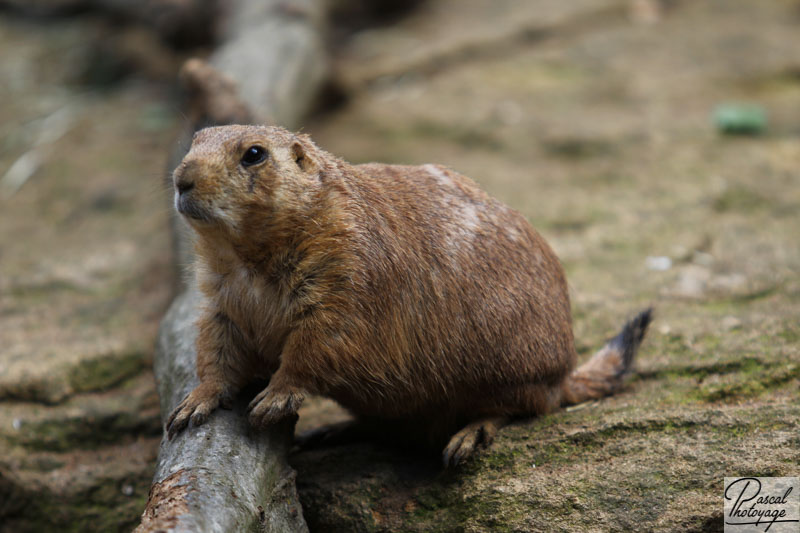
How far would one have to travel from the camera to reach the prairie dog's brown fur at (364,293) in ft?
12.3

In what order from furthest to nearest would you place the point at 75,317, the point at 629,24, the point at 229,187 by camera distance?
the point at 629,24
the point at 75,317
the point at 229,187

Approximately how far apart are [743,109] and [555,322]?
5.91 m

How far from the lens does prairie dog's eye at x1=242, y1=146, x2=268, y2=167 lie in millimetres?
3811

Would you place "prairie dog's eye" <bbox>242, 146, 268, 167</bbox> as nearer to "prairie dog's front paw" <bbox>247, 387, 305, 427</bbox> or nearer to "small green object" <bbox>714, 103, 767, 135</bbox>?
"prairie dog's front paw" <bbox>247, 387, 305, 427</bbox>

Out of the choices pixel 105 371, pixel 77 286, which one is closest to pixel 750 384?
pixel 105 371

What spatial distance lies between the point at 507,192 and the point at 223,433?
196 inches

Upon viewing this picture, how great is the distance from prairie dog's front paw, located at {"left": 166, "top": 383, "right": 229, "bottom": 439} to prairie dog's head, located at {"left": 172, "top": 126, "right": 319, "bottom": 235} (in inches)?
31.9

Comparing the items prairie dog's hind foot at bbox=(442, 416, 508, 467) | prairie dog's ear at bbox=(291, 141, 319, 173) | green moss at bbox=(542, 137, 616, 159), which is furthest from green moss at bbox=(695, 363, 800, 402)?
green moss at bbox=(542, 137, 616, 159)

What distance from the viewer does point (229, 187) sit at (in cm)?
371

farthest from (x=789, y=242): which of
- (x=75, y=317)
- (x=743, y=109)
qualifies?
(x=75, y=317)

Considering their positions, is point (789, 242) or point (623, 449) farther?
point (789, 242)

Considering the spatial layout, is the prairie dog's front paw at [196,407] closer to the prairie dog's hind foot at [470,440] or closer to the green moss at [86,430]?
the prairie dog's hind foot at [470,440]

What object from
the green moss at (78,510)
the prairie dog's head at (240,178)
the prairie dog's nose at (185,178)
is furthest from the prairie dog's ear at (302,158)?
the green moss at (78,510)

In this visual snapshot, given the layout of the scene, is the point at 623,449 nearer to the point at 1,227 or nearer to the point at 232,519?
the point at 232,519
